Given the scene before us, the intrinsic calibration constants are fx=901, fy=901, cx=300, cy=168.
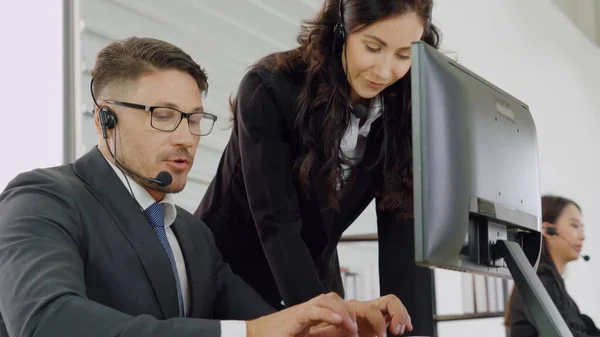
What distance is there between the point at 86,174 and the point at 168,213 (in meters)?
0.15

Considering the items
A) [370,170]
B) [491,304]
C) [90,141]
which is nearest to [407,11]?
[370,170]

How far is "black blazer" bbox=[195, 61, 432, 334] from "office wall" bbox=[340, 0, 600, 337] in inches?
85.6

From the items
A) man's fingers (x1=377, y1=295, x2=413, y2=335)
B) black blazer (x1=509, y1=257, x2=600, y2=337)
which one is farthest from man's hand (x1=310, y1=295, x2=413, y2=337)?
black blazer (x1=509, y1=257, x2=600, y2=337)

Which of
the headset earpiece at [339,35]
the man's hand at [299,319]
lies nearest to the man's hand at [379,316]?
the man's hand at [299,319]

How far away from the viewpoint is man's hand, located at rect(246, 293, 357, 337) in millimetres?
1036

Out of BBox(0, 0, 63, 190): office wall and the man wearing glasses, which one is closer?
the man wearing glasses

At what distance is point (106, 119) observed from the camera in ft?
4.56

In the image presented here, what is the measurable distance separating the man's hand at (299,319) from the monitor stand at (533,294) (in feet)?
0.84

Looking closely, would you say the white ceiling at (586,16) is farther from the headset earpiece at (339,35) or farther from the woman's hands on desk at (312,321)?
the woman's hands on desk at (312,321)

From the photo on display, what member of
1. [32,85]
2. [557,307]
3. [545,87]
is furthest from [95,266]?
[545,87]

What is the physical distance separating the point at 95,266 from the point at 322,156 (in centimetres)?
53

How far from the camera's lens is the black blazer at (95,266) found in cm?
105

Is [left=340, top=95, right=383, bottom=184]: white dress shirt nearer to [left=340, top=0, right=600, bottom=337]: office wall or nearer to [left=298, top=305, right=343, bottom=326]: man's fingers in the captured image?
[left=298, top=305, right=343, bottom=326]: man's fingers

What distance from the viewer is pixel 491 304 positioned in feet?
13.8
